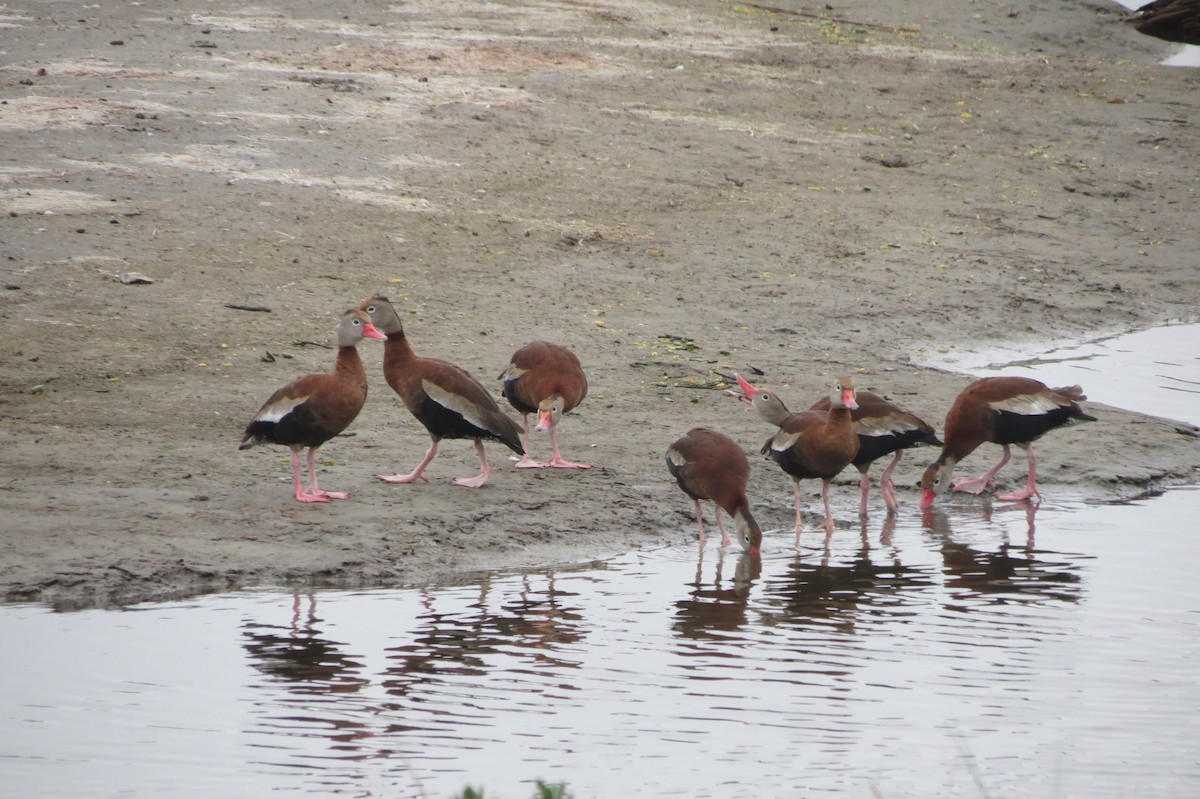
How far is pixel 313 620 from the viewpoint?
273 inches

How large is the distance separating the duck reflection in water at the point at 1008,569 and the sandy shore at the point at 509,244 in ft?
3.06

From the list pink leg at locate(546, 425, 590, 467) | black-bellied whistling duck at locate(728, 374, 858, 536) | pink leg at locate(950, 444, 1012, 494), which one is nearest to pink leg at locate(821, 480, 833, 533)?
black-bellied whistling duck at locate(728, 374, 858, 536)

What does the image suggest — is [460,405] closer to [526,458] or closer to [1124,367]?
[526,458]

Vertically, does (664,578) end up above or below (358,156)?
below

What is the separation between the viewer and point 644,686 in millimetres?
6238

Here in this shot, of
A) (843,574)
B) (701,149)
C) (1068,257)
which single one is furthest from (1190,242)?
(843,574)

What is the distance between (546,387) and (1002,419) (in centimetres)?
288

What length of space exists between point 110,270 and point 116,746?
6.89 meters

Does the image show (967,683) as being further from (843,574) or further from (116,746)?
(116,746)

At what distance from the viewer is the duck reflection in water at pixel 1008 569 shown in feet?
25.3

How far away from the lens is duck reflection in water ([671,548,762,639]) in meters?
7.10

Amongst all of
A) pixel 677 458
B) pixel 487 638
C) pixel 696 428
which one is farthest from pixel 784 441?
pixel 487 638

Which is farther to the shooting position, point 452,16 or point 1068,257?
point 452,16

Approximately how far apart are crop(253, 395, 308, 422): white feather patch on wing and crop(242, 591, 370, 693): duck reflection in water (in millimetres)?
1686
